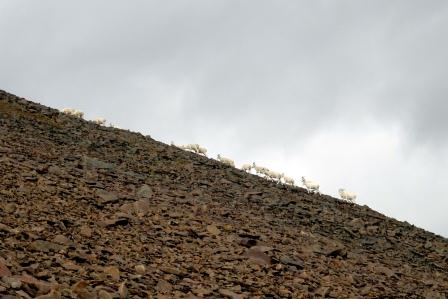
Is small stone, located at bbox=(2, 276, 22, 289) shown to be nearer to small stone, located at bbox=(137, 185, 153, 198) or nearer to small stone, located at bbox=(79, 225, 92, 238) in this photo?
small stone, located at bbox=(79, 225, 92, 238)

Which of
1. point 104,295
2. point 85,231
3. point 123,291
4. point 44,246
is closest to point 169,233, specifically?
point 85,231

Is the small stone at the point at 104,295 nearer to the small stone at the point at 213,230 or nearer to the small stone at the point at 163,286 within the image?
the small stone at the point at 163,286

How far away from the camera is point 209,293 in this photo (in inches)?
440

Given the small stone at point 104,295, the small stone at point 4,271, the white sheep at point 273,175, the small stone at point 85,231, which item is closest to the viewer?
the small stone at point 4,271

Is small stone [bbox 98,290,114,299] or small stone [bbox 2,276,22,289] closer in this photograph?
small stone [bbox 2,276,22,289]

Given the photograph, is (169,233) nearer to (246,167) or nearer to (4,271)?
(4,271)

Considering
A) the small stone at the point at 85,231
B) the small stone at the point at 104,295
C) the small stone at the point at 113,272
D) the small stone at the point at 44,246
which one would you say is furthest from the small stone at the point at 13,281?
the small stone at the point at 85,231

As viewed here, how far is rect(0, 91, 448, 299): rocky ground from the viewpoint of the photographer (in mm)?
10820

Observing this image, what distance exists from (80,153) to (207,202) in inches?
231

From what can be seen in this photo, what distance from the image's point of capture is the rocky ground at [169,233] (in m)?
10.8

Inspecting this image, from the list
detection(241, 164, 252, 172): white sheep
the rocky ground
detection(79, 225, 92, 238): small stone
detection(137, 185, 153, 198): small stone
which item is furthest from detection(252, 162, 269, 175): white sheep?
detection(79, 225, 92, 238): small stone

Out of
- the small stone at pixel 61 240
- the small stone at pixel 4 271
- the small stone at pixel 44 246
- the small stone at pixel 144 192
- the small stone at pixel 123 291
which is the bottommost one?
the small stone at pixel 4 271

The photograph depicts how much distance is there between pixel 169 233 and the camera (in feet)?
47.4

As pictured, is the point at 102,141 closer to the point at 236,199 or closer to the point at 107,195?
the point at 236,199
